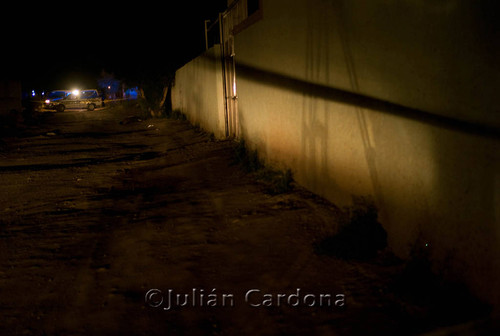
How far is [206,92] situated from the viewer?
1400 centimetres

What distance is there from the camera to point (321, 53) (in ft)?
18.0

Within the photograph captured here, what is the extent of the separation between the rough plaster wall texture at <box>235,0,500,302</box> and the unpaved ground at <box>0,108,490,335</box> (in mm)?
418

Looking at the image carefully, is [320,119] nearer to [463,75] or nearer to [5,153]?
[463,75]

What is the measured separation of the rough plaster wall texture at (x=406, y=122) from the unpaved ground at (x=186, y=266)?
418mm

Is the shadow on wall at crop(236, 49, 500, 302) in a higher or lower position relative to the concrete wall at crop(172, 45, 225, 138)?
lower

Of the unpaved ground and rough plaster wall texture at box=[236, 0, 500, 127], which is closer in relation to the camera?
rough plaster wall texture at box=[236, 0, 500, 127]

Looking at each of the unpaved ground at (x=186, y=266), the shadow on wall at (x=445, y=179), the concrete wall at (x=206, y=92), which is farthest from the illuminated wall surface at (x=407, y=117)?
the concrete wall at (x=206, y=92)

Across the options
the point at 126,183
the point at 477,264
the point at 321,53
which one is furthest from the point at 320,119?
the point at 126,183

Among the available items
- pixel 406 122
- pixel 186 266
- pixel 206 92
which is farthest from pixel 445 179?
pixel 206 92

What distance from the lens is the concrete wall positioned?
12.0m

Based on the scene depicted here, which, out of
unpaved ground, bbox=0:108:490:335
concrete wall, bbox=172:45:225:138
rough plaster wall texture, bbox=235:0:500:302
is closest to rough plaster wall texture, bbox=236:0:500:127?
rough plaster wall texture, bbox=235:0:500:302

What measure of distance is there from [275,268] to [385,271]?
0.96 meters

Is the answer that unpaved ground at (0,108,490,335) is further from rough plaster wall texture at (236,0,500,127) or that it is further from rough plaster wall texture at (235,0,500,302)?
rough plaster wall texture at (236,0,500,127)

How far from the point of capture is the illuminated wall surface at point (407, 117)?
304 centimetres
